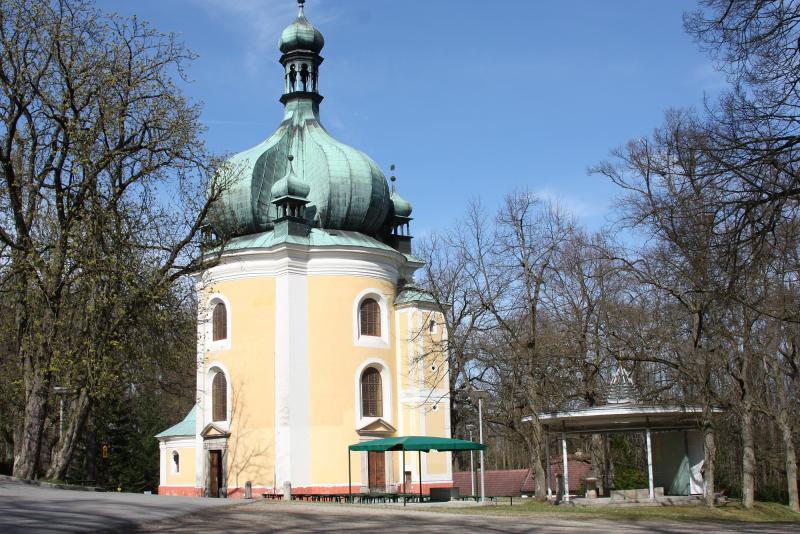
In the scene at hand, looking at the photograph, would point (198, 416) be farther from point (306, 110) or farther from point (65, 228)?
point (65, 228)

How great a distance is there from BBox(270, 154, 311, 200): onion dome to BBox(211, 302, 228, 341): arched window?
482 cm

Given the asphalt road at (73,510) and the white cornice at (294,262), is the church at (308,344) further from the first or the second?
the asphalt road at (73,510)

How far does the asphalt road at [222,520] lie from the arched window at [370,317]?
1855cm

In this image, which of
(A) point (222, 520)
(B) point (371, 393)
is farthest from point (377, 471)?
(A) point (222, 520)

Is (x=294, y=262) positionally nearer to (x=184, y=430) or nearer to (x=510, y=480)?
(x=184, y=430)

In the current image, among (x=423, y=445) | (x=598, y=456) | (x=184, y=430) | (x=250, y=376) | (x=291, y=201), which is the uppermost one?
(x=291, y=201)

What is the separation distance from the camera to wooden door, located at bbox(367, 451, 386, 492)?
3453 centimetres

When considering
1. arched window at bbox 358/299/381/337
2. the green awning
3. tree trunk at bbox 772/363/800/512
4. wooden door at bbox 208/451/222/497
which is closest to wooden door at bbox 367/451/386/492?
arched window at bbox 358/299/381/337

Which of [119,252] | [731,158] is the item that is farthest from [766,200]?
[119,252]

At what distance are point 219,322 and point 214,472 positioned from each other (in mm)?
5713

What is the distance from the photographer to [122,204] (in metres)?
21.3

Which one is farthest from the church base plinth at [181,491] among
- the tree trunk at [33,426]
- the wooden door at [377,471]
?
the tree trunk at [33,426]

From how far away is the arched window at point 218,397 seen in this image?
35.9 meters

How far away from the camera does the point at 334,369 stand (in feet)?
115
